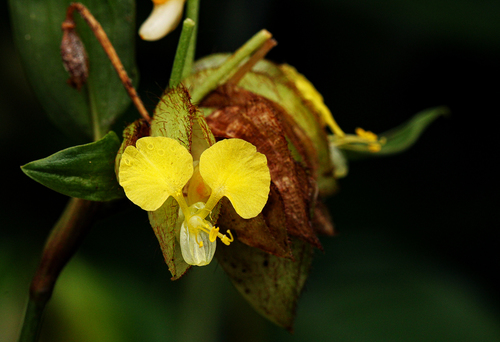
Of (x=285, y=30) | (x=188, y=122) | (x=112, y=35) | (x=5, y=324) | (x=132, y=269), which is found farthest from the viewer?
(x=285, y=30)

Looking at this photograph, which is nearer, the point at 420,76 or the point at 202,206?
the point at 202,206

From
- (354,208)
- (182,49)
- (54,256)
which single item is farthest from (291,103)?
(354,208)

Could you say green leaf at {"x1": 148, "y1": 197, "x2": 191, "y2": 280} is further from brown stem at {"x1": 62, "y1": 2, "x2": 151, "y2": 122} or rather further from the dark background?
the dark background

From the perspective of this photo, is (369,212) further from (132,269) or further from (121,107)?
(121,107)

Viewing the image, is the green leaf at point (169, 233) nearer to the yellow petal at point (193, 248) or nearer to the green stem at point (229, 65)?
the yellow petal at point (193, 248)

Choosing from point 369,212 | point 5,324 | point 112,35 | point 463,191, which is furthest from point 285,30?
point 5,324

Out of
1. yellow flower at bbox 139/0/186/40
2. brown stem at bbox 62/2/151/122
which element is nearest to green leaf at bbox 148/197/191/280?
brown stem at bbox 62/2/151/122

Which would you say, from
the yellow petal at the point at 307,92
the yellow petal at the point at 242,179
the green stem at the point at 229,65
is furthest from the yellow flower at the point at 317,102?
the yellow petal at the point at 242,179
